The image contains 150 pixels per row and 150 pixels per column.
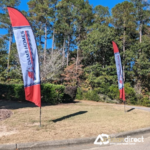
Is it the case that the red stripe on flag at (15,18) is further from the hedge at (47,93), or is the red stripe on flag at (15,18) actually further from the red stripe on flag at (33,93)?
the hedge at (47,93)

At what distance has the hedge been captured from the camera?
13.5 meters

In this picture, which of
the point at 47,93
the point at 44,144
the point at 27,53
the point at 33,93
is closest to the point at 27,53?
the point at 27,53

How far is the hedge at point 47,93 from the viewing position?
13461 mm

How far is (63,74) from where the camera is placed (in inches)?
1012

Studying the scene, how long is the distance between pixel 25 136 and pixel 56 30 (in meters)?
30.2

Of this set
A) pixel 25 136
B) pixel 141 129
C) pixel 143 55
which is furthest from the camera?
pixel 143 55

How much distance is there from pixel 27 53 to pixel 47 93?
26.1 feet

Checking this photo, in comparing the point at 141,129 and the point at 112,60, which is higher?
the point at 112,60

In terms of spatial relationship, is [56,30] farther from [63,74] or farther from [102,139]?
[102,139]

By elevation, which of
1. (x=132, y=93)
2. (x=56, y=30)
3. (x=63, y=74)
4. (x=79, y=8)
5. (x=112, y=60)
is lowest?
(x=132, y=93)

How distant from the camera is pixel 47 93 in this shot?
1352 centimetres

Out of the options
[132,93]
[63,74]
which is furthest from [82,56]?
[132,93]

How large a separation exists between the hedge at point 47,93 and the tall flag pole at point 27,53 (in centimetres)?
736

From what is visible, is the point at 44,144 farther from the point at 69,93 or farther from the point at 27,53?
the point at 69,93
